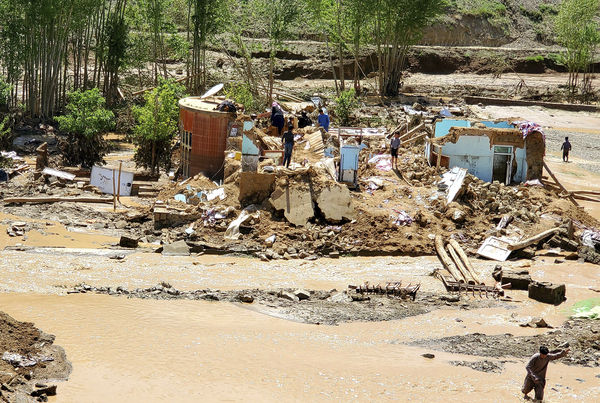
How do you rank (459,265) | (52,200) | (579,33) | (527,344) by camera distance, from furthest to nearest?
1. (579,33)
2. (52,200)
3. (459,265)
4. (527,344)

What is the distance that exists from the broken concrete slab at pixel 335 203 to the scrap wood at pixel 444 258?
2.09 metres

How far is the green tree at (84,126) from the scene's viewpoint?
2480 centimetres

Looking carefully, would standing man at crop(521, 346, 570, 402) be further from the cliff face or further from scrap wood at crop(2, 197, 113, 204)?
the cliff face

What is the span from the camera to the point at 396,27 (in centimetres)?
4075

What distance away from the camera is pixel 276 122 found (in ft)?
79.2

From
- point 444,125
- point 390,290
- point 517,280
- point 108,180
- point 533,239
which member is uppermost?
point 444,125

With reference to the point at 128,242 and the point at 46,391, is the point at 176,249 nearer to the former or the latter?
the point at 128,242

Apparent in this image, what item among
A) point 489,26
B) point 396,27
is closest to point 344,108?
point 396,27

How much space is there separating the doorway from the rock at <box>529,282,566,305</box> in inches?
273

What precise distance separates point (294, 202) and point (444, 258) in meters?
3.78

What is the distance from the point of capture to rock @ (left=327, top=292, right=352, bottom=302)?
48.9ft

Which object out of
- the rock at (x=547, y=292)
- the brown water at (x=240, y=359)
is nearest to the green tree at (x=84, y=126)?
the brown water at (x=240, y=359)

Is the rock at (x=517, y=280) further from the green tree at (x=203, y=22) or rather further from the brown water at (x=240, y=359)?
the green tree at (x=203, y=22)

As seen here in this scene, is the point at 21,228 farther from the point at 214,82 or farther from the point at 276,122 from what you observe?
the point at 214,82
